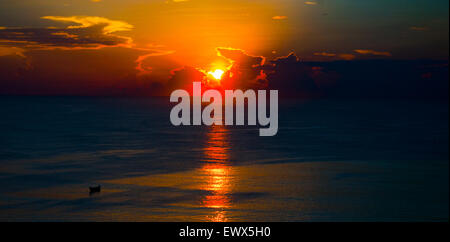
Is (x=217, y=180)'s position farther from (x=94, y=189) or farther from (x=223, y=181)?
(x=94, y=189)

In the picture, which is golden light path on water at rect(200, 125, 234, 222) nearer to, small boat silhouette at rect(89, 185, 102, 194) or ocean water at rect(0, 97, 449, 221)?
ocean water at rect(0, 97, 449, 221)

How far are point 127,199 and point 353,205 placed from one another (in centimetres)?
1693

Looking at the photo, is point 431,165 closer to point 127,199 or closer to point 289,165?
point 289,165

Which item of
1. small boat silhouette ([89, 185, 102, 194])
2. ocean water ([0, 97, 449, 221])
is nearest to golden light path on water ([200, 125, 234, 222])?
ocean water ([0, 97, 449, 221])

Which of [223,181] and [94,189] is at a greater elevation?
[223,181]

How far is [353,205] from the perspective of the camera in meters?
35.2

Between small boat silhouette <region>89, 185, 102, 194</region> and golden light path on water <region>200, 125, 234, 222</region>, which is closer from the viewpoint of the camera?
golden light path on water <region>200, 125, 234, 222</region>

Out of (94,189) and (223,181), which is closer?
(94,189)

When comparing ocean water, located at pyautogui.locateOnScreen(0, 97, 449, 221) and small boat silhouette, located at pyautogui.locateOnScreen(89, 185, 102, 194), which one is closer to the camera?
ocean water, located at pyautogui.locateOnScreen(0, 97, 449, 221)

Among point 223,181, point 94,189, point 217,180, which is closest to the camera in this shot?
point 94,189

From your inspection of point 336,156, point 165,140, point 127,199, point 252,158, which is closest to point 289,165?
point 252,158

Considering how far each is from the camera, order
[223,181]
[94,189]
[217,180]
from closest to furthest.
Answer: [94,189] < [223,181] < [217,180]

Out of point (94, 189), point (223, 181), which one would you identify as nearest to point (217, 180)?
point (223, 181)

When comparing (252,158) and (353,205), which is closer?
(353,205)
